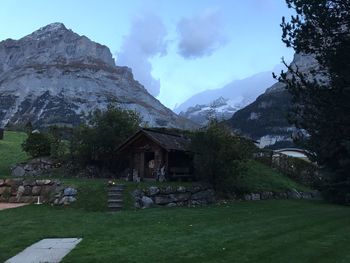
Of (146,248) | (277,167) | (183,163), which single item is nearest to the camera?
(146,248)

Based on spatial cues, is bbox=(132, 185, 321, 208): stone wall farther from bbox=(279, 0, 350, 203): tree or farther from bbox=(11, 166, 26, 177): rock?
bbox=(11, 166, 26, 177): rock

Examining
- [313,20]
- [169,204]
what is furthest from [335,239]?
[169,204]

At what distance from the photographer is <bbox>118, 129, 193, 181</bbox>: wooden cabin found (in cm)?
2755

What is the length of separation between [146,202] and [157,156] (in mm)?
5323

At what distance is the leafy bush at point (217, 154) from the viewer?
26.2 m

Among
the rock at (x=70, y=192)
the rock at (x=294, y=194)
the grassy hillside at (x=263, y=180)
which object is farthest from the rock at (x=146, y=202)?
the rock at (x=294, y=194)

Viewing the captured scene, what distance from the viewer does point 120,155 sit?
101 feet

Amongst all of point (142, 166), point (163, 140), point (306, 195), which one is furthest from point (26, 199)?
point (306, 195)

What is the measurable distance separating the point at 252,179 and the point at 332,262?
2268 centimetres

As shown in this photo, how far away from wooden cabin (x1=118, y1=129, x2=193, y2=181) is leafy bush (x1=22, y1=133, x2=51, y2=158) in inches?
269

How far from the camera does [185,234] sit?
47.1ft

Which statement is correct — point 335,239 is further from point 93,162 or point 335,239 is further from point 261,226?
point 93,162

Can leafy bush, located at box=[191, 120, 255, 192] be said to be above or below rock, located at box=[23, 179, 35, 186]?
above

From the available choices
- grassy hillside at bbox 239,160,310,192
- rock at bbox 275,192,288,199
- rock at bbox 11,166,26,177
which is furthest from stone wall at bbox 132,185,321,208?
rock at bbox 11,166,26,177
